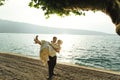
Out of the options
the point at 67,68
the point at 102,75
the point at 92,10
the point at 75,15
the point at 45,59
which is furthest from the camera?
the point at 67,68

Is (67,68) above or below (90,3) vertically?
below

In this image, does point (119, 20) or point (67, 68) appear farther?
point (67, 68)

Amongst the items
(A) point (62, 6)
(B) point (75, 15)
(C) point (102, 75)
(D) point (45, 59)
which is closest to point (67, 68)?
(C) point (102, 75)

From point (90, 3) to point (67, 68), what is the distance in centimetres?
1189

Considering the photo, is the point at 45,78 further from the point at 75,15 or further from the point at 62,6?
the point at 62,6

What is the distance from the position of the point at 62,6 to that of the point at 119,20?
150 cm

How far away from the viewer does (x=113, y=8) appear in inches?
262

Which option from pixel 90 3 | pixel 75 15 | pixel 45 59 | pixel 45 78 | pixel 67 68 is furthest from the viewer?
pixel 67 68

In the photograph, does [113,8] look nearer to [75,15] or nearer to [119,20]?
[119,20]

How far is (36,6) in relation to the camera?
7453 mm

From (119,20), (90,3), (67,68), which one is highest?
(90,3)

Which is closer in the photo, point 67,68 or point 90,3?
point 90,3

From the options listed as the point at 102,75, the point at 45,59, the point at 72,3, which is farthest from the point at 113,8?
the point at 102,75

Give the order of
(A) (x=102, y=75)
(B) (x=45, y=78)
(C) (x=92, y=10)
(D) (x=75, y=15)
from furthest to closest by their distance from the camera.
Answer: (A) (x=102, y=75), (B) (x=45, y=78), (D) (x=75, y=15), (C) (x=92, y=10)
